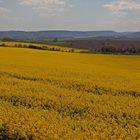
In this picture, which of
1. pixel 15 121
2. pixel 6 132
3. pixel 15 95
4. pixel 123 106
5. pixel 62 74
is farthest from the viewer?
pixel 62 74

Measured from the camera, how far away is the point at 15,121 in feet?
45.9

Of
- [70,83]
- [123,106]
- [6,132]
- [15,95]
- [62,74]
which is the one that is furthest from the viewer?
[62,74]

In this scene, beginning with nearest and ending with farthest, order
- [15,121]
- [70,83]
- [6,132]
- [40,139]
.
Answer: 1. [40,139]
2. [6,132]
3. [15,121]
4. [70,83]

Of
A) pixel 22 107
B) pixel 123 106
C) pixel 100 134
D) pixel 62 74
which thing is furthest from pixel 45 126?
pixel 62 74

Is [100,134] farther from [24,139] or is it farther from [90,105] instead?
[90,105]

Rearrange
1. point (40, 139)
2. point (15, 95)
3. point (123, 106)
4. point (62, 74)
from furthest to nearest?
point (62, 74) → point (15, 95) → point (123, 106) → point (40, 139)

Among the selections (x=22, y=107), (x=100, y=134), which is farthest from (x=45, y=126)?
(x=22, y=107)

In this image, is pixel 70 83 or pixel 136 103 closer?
pixel 136 103

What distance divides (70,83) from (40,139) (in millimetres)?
11482

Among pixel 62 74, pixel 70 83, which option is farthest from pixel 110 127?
pixel 62 74

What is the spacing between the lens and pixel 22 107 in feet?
54.6

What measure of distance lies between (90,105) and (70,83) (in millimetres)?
6768

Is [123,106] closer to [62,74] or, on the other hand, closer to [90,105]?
[90,105]

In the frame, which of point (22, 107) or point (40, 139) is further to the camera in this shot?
point (22, 107)
